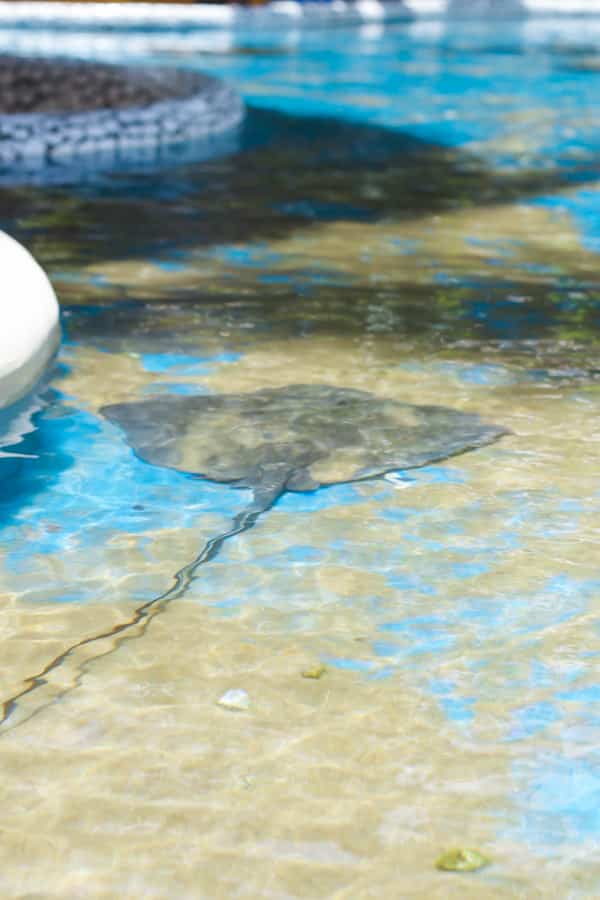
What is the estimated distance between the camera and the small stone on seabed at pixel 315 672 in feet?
11.4

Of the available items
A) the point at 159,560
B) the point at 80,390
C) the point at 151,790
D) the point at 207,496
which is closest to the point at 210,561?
the point at 159,560

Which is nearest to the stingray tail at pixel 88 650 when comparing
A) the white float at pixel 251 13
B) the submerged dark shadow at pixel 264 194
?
the submerged dark shadow at pixel 264 194

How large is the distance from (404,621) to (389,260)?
4.37 meters

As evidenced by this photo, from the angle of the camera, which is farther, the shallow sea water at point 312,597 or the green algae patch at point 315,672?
the green algae patch at point 315,672

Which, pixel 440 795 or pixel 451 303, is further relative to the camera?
pixel 451 303

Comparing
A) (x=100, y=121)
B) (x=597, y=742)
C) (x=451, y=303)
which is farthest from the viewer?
(x=100, y=121)

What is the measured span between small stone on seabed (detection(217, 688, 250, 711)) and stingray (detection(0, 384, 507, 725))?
2.91 feet

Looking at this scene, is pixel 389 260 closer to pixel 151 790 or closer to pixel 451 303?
pixel 451 303

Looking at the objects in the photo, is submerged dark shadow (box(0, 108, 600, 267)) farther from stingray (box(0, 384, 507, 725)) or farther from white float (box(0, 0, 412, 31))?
white float (box(0, 0, 412, 31))

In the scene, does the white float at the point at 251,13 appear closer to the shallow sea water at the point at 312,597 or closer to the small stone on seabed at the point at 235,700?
the shallow sea water at the point at 312,597

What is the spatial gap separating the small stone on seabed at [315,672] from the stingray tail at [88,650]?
0.48 meters

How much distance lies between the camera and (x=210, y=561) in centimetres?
409

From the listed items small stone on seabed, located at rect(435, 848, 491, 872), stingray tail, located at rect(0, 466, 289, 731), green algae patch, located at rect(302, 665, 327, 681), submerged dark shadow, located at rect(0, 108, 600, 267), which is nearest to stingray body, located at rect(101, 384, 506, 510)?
stingray tail, located at rect(0, 466, 289, 731)

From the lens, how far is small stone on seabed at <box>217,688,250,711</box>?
10.9 ft
